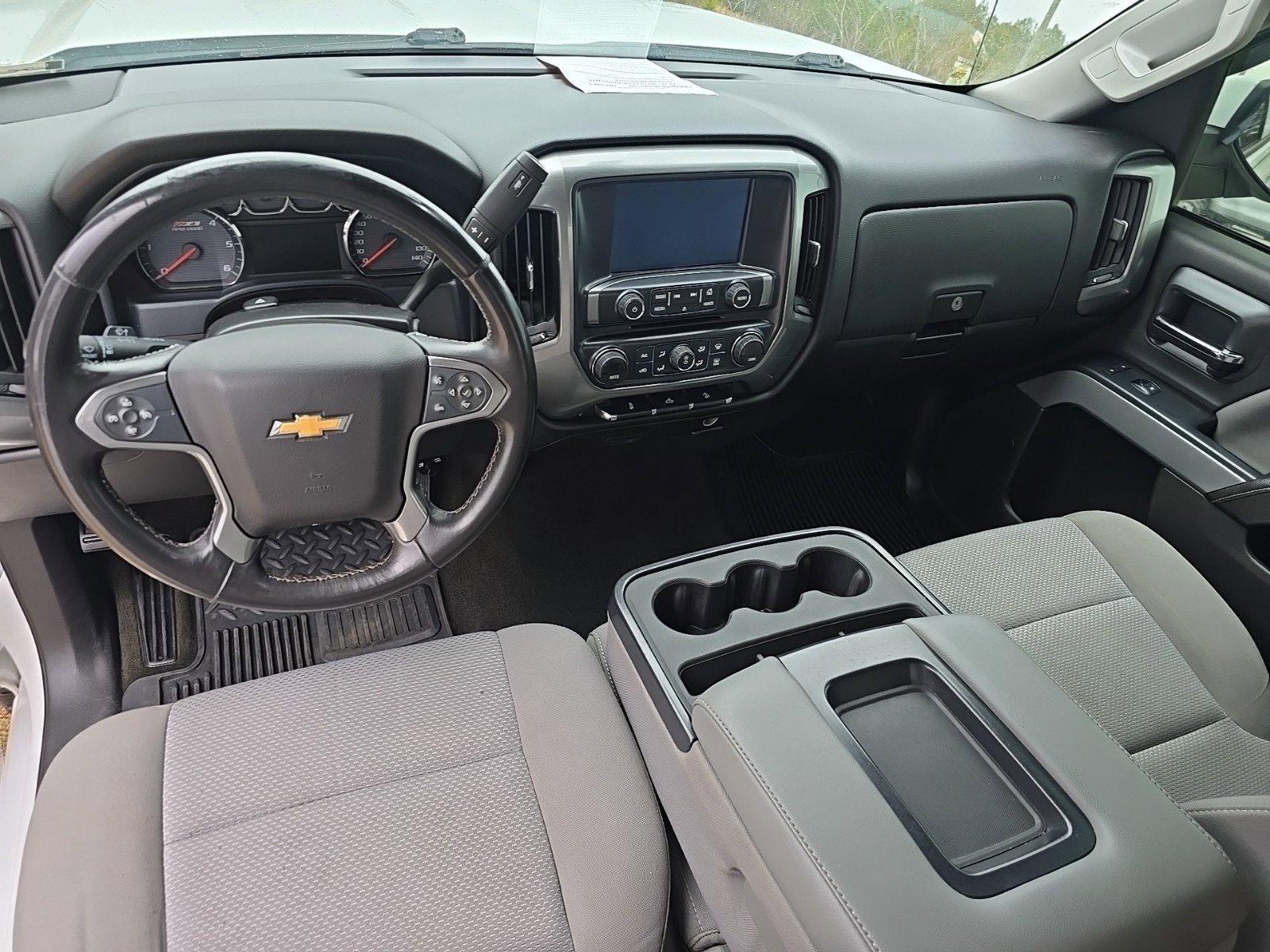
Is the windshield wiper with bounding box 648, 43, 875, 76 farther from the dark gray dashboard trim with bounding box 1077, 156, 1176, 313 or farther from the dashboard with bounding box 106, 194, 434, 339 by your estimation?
the dashboard with bounding box 106, 194, 434, 339

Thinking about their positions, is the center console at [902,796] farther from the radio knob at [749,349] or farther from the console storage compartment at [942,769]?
the radio knob at [749,349]

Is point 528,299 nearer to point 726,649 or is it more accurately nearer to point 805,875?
point 726,649

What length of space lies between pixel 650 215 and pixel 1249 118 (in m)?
1.27

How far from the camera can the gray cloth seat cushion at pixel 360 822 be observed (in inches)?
33.7

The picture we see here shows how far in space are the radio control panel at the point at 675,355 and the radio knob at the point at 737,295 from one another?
0.15 ft

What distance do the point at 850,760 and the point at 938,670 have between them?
0.18 m

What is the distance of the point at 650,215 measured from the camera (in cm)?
134

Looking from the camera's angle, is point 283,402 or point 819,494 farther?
A: point 819,494

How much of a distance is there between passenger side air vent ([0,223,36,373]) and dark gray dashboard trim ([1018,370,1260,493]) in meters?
1.80

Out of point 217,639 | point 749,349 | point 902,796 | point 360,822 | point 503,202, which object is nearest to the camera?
point 902,796

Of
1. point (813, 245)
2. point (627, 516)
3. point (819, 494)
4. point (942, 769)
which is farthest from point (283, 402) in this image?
point (819, 494)

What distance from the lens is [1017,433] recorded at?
199cm

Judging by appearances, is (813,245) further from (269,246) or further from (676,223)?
(269,246)

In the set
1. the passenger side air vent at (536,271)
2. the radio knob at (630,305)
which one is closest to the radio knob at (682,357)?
the radio knob at (630,305)
